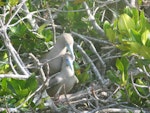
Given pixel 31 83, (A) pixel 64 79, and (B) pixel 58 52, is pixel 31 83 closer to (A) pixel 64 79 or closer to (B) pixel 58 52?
(A) pixel 64 79

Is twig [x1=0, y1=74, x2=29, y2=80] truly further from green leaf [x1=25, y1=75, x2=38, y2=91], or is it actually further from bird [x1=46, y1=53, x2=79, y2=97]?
bird [x1=46, y1=53, x2=79, y2=97]

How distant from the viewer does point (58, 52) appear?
3.99m

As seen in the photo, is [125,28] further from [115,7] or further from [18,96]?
[115,7]

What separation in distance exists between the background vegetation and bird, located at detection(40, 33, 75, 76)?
0.07m

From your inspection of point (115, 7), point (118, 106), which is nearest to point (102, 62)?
point (118, 106)

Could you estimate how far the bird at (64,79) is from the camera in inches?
147

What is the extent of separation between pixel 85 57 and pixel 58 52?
0.85ft

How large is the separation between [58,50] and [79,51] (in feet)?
0.59

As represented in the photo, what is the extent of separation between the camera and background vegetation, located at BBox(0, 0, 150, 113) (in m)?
3.07

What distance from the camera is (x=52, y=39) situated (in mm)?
4000

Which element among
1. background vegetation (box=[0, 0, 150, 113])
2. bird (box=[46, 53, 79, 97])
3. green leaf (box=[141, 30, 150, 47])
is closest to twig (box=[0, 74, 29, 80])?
background vegetation (box=[0, 0, 150, 113])

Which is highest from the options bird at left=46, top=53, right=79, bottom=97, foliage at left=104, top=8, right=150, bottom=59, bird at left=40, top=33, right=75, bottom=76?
foliage at left=104, top=8, right=150, bottom=59

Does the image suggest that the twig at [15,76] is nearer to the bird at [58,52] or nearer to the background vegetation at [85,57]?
the background vegetation at [85,57]

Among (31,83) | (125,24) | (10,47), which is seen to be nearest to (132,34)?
(125,24)
